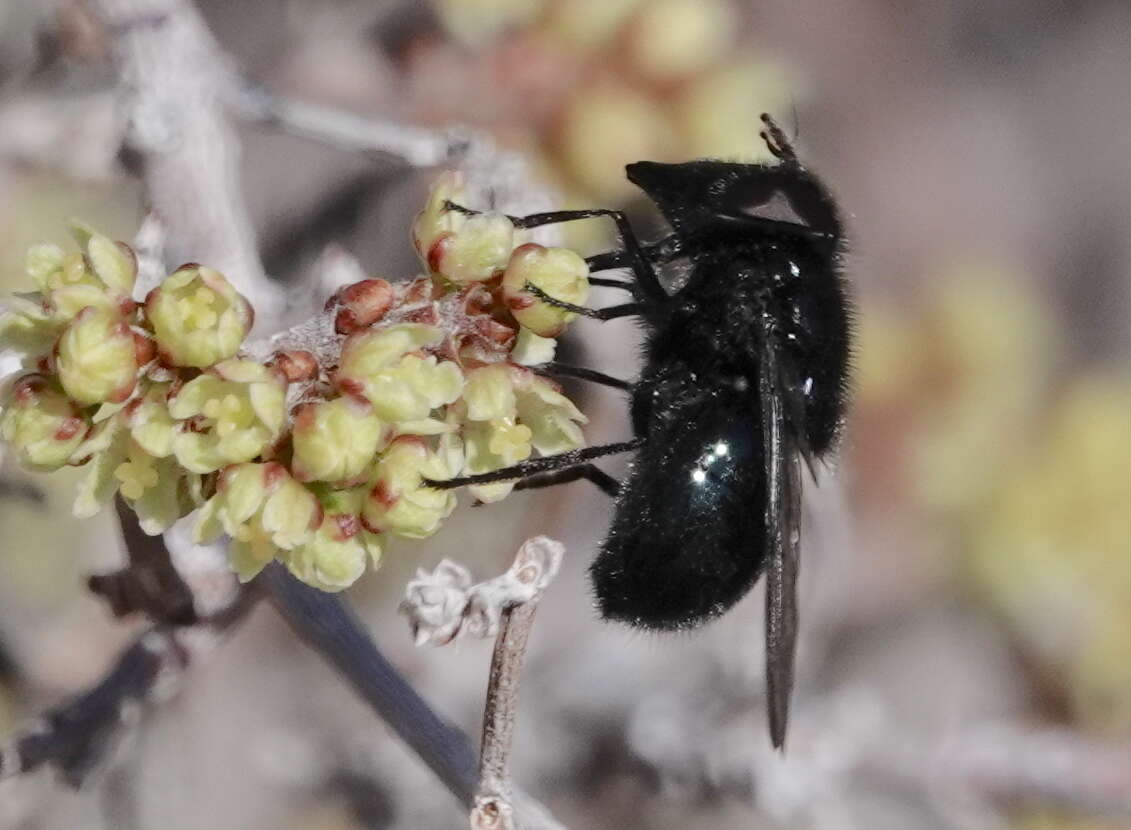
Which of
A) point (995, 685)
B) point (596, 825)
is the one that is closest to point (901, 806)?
point (995, 685)

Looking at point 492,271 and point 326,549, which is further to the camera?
point 492,271

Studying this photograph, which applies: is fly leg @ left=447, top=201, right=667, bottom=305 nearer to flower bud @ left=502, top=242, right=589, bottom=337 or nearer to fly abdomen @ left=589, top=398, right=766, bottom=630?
fly abdomen @ left=589, top=398, right=766, bottom=630

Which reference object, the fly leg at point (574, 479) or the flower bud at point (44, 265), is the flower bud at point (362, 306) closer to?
the flower bud at point (44, 265)

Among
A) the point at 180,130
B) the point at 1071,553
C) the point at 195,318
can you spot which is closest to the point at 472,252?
the point at 195,318

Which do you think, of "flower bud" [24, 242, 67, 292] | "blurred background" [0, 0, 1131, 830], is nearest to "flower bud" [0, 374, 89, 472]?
"flower bud" [24, 242, 67, 292]

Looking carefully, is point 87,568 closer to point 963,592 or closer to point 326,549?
point 326,549

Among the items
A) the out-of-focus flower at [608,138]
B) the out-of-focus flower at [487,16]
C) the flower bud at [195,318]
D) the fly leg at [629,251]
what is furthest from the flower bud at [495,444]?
the out-of-focus flower at [487,16]
